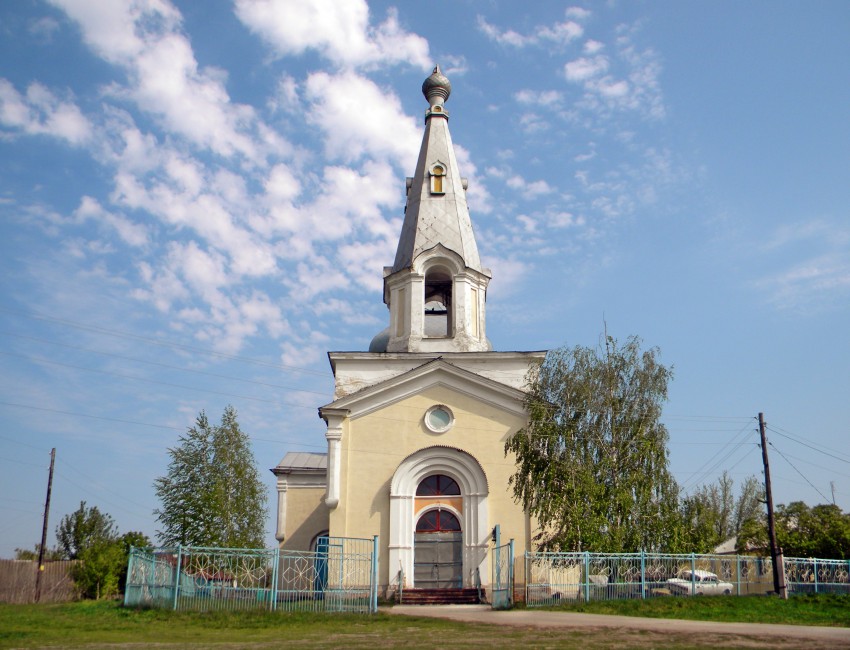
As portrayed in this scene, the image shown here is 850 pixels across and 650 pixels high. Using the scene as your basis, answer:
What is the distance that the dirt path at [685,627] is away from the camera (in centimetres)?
1148

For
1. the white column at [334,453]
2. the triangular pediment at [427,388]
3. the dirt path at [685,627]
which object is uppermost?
the triangular pediment at [427,388]

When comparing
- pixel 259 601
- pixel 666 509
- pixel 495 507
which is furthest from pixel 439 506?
pixel 259 601

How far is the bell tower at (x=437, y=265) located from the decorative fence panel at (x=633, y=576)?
836 centimetres

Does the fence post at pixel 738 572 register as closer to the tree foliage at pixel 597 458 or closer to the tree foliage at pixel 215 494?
the tree foliage at pixel 597 458

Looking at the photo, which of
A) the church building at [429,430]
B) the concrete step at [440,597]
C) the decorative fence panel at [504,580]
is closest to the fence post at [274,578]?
the decorative fence panel at [504,580]

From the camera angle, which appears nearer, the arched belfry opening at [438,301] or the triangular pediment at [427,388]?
the triangular pediment at [427,388]

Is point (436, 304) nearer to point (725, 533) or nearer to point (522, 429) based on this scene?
point (522, 429)

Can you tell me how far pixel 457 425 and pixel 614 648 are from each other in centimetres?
1286

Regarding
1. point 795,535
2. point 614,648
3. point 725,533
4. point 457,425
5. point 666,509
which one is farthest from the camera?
point 725,533

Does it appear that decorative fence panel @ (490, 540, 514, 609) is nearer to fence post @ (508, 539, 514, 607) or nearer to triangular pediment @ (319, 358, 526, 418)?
fence post @ (508, 539, 514, 607)

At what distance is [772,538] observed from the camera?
897 inches

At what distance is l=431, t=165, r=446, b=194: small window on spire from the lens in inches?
1104

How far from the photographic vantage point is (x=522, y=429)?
22.0m

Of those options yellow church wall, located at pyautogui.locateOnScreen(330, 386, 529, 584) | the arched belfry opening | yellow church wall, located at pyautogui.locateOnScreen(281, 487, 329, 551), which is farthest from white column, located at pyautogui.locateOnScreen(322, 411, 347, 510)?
yellow church wall, located at pyautogui.locateOnScreen(281, 487, 329, 551)
